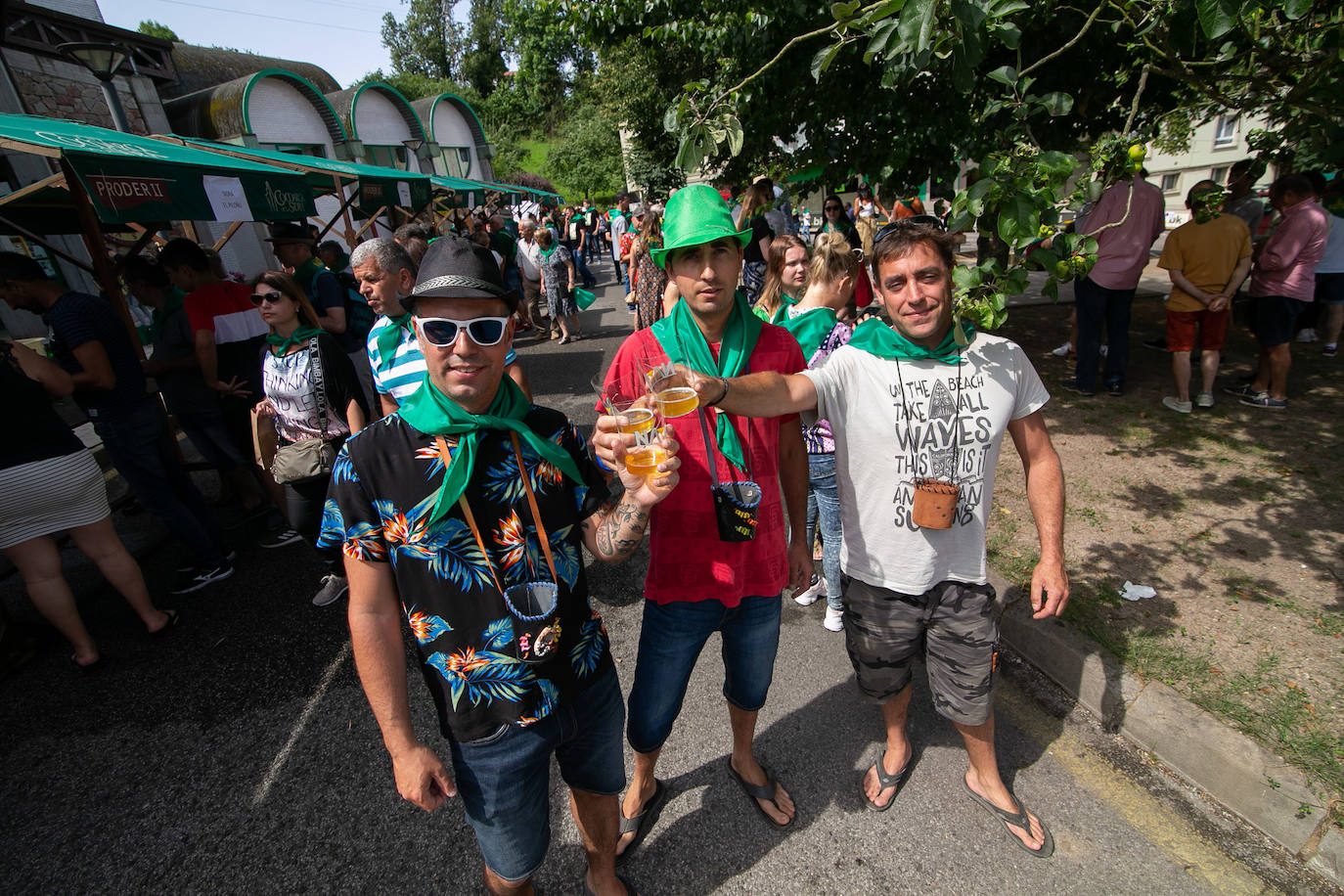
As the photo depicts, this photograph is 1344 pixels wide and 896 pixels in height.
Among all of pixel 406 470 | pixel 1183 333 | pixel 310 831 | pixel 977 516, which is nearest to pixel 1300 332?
pixel 1183 333

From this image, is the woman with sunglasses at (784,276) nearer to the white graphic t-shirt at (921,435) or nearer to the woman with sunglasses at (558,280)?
the white graphic t-shirt at (921,435)

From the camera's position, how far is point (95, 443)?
6629 millimetres

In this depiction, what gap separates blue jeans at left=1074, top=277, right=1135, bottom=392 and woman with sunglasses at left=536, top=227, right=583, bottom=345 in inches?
→ 260

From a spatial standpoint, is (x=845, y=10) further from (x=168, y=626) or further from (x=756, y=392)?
(x=168, y=626)

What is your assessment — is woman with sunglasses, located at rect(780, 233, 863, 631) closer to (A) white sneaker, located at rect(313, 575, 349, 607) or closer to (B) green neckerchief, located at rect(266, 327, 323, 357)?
(B) green neckerchief, located at rect(266, 327, 323, 357)

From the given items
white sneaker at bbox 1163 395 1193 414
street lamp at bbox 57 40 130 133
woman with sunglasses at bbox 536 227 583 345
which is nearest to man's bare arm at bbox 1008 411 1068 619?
white sneaker at bbox 1163 395 1193 414

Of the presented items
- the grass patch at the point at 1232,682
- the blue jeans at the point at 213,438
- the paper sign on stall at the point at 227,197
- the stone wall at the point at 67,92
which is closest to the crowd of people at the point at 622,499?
the blue jeans at the point at 213,438

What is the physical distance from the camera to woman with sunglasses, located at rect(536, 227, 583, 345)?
9.59 m

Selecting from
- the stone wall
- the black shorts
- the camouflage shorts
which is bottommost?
the camouflage shorts

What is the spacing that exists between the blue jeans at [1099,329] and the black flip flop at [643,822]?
5.59m

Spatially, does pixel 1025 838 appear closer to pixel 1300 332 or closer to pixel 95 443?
pixel 1300 332

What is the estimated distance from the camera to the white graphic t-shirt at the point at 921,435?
6.43 ft

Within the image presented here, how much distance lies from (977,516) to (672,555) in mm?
1038

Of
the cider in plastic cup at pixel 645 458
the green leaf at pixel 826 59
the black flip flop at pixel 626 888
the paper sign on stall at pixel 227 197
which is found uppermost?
the paper sign on stall at pixel 227 197
